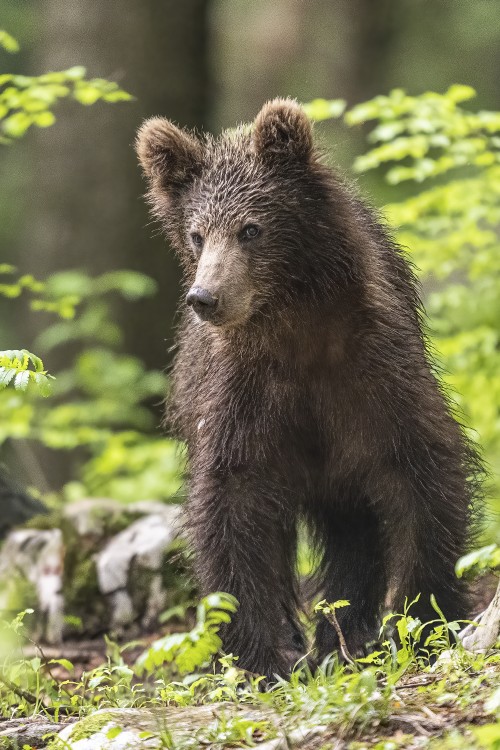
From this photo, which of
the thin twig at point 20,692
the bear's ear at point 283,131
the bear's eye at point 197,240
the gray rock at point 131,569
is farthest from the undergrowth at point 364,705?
the gray rock at point 131,569

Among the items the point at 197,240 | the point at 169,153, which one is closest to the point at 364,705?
the point at 197,240

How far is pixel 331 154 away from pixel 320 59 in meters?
12.5

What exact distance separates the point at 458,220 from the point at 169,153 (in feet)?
14.9

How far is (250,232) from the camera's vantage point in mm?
5242

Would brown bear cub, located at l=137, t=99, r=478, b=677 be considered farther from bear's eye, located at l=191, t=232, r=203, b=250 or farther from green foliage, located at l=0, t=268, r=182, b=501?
green foliage, located at l=0, t=268, r=182, b=501

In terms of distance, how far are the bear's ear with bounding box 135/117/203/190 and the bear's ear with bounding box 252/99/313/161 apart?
37cm

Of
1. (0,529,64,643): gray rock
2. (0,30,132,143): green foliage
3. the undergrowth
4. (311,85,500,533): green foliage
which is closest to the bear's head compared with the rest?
(0,30,132,143): green foliage

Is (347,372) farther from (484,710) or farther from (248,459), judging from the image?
(484,710)

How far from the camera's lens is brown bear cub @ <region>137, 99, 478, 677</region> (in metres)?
5.22

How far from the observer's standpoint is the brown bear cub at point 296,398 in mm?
5219

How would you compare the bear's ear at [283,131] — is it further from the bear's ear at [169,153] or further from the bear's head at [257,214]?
the bear's ear at [169,153]

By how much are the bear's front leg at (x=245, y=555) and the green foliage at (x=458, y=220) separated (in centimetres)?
238

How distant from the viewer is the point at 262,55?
19375 mm

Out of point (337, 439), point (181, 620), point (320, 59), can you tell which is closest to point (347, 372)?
point (337, 439)
